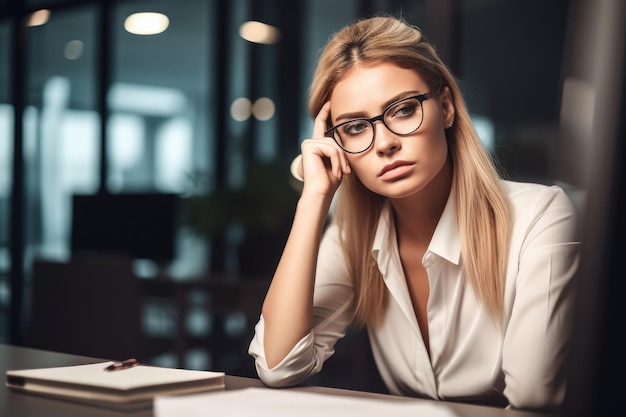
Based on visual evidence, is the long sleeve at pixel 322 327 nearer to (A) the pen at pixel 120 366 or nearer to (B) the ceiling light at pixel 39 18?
(A) the pen at pixel 120 366

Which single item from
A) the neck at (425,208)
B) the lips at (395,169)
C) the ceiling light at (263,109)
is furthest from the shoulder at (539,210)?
the ceiling light at (263,109)

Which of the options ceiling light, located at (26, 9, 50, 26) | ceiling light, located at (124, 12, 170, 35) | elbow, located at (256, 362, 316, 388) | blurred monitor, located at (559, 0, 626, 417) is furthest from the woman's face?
ceiling light, located at (26, 9, 50, 26)

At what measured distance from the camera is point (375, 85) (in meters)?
1.43

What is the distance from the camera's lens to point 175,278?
13.1ft

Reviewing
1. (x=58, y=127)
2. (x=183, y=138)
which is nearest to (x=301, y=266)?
(x=183, y=138)

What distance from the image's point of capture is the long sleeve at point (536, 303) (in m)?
1.20

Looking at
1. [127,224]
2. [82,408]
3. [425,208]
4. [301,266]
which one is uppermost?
[425,208]

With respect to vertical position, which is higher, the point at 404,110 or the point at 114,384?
the point at 404,110

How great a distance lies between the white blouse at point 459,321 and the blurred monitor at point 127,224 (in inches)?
98.4

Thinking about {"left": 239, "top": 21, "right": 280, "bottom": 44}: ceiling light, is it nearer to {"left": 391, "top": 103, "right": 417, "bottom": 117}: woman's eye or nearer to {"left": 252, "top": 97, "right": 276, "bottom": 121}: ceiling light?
{"left": 252, "top": 97, "right": 276, "bottom": 121}: ceiling light

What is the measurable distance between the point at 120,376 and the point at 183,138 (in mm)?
3501

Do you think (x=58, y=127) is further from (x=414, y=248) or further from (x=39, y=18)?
(x=414, y=248)

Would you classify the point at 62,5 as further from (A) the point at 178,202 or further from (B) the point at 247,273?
(B) the point at 247,273

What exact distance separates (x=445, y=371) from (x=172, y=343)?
228 cm
